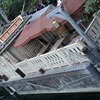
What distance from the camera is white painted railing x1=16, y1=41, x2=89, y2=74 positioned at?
9.83 meters

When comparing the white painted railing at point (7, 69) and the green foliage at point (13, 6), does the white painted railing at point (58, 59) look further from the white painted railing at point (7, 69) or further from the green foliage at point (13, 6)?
the green foliage at point (13, 6)

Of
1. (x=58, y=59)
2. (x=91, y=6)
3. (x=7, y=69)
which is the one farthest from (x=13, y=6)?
(x=91, y=6)

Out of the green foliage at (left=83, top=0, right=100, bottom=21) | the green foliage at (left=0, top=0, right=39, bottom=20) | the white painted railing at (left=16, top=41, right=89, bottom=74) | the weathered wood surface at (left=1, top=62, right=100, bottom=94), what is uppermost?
the green foliage at (left=0, top=0, right=39, bottom=20)

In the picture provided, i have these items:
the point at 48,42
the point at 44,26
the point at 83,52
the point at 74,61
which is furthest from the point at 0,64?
the point at 83,52

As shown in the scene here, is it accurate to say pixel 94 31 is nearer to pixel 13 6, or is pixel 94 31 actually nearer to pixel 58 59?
pixel 58 59

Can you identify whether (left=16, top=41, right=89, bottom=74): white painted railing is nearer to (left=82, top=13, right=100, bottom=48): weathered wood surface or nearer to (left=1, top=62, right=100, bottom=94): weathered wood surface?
(left=1, top=62, right=100, bottom=94): weathered wood surface

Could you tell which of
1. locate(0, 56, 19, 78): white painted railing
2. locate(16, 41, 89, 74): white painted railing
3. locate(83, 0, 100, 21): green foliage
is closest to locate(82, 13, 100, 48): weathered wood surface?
locate(16, 41, 89, 74): white painted railing

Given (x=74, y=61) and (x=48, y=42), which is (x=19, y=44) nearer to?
(x=48, y=42)

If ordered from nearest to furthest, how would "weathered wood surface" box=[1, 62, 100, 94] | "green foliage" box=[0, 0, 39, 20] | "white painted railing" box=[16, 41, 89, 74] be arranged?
"white painted railing" box=[16, 41, 89, 74]
"weathered wood surface" box=[1, 62, 100, 94]
"green foliage" box=[0, 0, 39, 20]

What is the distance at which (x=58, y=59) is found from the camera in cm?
1122

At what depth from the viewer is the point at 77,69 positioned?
33.3ft

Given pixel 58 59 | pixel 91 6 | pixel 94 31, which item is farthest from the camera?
pixel 58 59

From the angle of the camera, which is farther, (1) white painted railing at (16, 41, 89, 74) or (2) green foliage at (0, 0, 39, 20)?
(2) green foliage at (0, 0, 39, 20)

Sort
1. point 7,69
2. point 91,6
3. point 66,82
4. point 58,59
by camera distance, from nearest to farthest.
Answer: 1. point 91,6
2. point 58,59
3. point 66,82
4. point 7,69
